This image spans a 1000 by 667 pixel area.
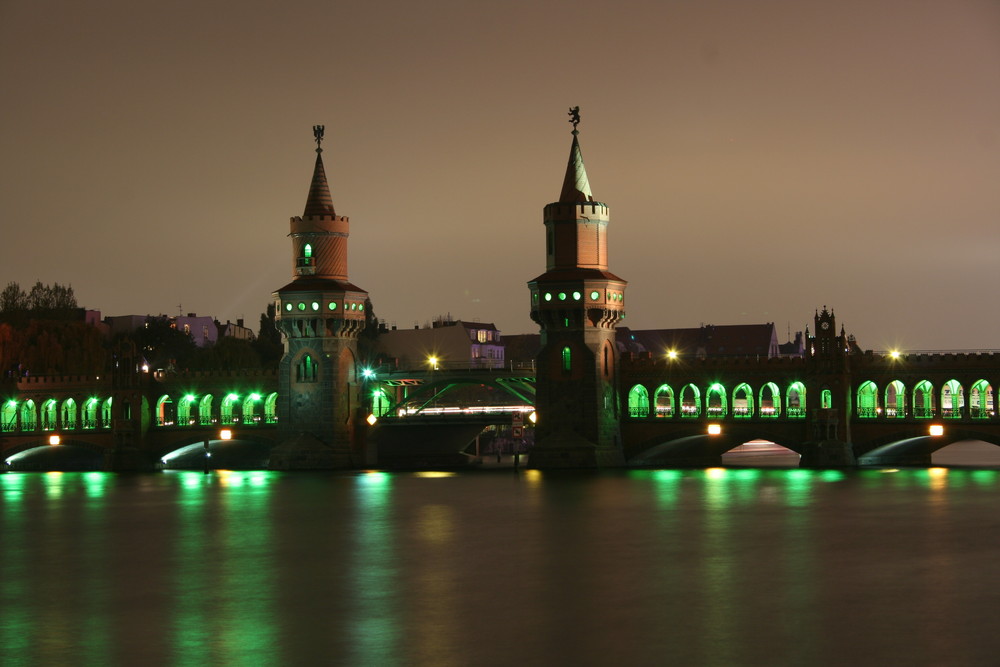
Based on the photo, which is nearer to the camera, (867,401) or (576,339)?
(867,401)

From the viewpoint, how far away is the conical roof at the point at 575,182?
87.0 meters

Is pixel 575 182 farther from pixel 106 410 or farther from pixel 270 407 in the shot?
pixel 106 410

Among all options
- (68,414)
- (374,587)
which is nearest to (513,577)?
(374,587)

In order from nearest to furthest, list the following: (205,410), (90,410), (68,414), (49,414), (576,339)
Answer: (576,339), (205,410), (90,410), (68,414), (49,414)

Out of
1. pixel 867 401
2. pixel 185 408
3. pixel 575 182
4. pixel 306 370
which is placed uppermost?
pixel 575 182

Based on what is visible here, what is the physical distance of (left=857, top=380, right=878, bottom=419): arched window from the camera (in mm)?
81938

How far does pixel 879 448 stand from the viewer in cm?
8138

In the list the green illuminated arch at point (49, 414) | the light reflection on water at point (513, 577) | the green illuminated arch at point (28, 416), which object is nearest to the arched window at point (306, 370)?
the light reflection on water at point (513, 577)

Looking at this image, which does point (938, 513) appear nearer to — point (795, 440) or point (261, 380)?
point (795, 440)

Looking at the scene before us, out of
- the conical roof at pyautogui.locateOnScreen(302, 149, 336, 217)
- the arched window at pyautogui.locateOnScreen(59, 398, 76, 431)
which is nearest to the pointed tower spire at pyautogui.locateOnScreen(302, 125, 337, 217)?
the conical roof at pyautogui.locateOnScreen(302, 149, 336, 217)

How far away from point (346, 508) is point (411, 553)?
57.2 ft

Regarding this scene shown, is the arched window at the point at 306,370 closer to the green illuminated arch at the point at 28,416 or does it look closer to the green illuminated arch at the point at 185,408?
the green illuminated arch at the point at 185,408

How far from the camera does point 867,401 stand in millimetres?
84375

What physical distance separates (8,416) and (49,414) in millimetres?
4723
